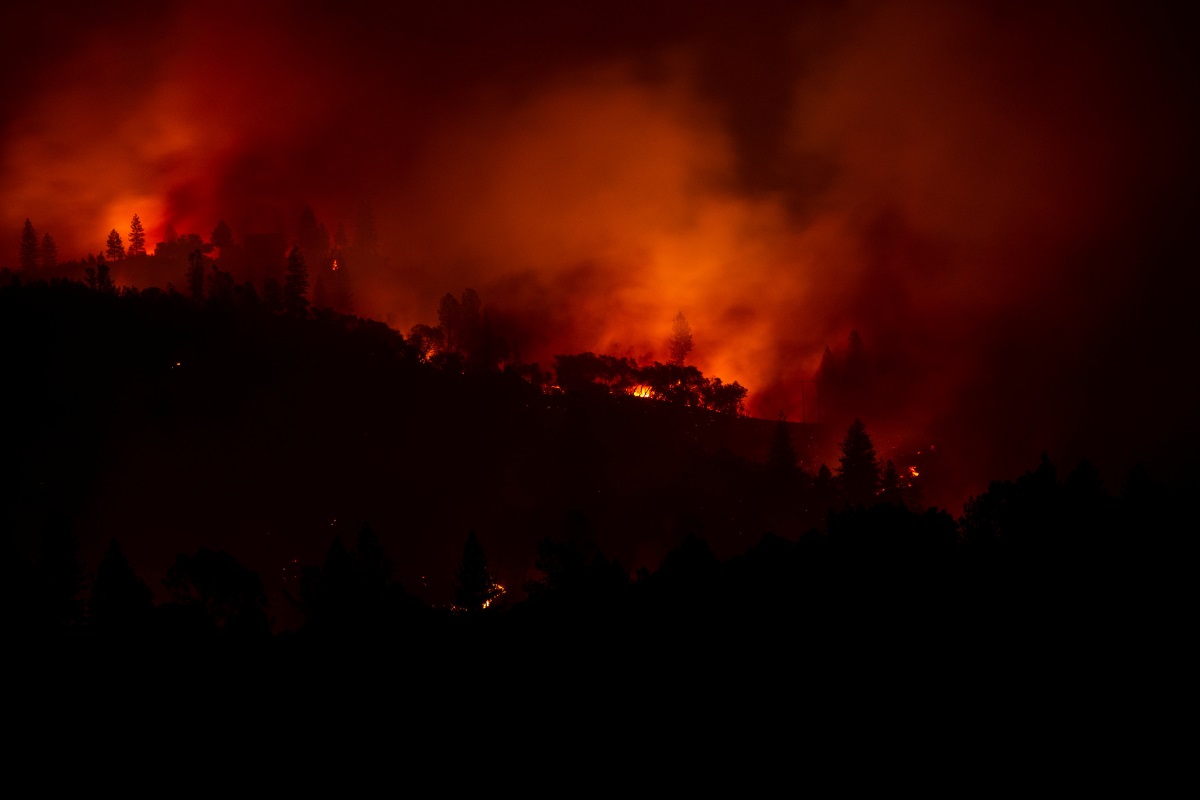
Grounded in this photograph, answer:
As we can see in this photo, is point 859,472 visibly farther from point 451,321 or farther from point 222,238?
point 222,238

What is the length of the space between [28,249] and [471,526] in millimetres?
139021

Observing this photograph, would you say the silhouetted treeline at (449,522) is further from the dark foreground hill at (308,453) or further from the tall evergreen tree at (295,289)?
the tall evergreen tree at (295,289)

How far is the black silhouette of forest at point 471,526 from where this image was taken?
4906 centimetres

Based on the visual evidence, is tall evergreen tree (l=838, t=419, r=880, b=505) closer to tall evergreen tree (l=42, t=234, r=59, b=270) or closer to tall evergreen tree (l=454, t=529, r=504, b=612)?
tall evergreen tree (l=454, t=529, r=504, b=612)

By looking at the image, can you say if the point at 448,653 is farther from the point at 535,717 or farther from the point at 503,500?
the point at 503,500

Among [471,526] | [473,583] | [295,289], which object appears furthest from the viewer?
[295,289]

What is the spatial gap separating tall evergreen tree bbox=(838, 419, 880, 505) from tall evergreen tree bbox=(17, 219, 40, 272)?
546 feet

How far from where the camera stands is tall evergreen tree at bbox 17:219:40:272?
599 feet

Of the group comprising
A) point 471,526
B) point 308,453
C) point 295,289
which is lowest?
point 471,526

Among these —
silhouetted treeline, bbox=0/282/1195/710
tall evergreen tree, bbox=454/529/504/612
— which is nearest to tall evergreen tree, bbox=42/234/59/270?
silhouetted treeline, bbox=0/282/1195/710

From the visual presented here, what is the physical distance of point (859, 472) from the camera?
401ft

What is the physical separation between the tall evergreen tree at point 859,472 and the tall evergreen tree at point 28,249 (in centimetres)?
16642

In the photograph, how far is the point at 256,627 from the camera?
178 ft

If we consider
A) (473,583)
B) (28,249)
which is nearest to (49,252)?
(28,249)
